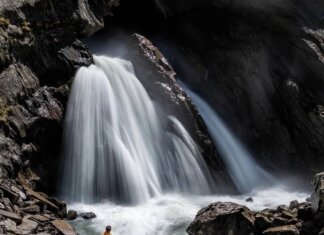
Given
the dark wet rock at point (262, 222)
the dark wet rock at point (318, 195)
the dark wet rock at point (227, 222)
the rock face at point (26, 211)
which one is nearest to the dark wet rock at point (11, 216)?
the rock face at point (26, 211)

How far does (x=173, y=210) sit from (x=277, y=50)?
18.9 m

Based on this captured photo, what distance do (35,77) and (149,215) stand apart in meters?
9.84

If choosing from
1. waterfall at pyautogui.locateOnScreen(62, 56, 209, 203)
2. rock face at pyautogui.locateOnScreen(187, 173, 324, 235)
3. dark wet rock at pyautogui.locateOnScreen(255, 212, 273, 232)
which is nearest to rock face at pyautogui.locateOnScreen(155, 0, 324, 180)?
waterfall at pyautogui.locateOnScreen(62, 56, 209, 203)

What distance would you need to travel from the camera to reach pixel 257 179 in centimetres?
3344

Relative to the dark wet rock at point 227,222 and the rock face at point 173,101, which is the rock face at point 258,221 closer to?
the dark wet rock at point 227,222

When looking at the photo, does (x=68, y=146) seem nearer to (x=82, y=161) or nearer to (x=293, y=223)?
(x=82, y=161)

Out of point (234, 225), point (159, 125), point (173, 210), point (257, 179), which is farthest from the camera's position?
point (257, 179)

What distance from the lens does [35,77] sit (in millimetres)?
26078

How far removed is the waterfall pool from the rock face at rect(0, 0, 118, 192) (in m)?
3.55

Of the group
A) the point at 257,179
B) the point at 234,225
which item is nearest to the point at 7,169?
the point at 234,225

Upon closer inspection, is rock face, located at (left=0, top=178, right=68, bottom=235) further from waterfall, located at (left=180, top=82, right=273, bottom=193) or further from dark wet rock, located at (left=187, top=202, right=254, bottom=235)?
waterfall, located at (left=180, top=82, right=273, bottom=193)

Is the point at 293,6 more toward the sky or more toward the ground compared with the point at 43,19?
more toward the sky

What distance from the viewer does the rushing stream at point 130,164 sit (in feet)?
76.2

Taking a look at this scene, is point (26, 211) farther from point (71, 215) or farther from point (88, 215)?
point (88, 215)
